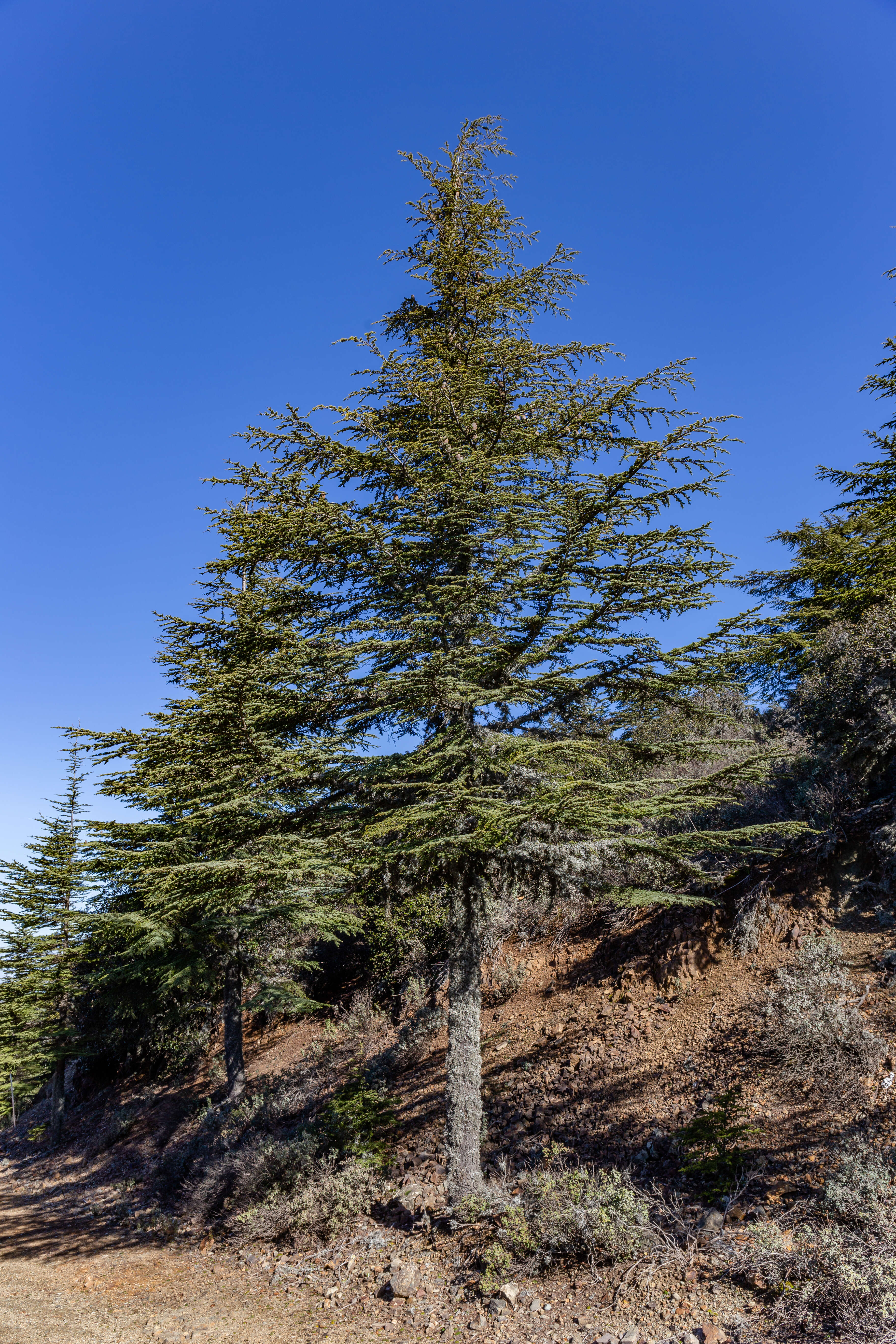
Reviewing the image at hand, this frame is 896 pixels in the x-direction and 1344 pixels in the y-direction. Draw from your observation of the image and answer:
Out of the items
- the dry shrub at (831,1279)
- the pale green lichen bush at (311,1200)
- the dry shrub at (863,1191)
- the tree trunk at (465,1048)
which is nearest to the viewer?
the dry shrub at (831,1279)

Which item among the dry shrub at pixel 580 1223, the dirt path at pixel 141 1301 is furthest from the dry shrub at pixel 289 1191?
the dry shrub at pixel 580 1223

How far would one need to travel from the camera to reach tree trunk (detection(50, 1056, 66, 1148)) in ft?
69.8

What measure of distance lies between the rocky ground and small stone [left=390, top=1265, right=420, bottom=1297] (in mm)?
17

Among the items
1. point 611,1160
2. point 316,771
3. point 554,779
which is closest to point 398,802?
point 316,771

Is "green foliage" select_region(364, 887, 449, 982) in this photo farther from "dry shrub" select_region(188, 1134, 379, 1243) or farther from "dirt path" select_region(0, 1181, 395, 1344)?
"dirt path" select_region(0, 1181, 395, 1344)

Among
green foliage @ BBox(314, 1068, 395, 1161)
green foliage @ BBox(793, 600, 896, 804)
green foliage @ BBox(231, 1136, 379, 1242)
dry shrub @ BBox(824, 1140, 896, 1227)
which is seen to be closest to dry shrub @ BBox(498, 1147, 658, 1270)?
dry shrub @ BBox(824, 1140, 896, 1227)

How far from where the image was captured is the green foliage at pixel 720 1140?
699 cm

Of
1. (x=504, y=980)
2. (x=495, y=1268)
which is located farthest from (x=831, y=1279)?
(x=504, y=980)

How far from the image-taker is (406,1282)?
7055mm

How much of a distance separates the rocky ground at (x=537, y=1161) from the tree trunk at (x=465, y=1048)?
1.87ft

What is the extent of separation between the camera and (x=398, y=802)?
28.5 ft

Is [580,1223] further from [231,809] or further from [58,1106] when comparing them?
[58,1106]

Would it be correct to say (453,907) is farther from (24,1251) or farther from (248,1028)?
(248,1028)

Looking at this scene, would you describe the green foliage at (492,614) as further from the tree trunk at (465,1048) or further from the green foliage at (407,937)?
the green foliage at (407,937)
